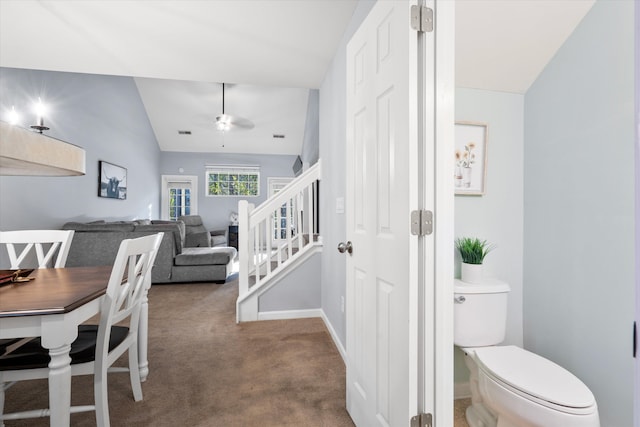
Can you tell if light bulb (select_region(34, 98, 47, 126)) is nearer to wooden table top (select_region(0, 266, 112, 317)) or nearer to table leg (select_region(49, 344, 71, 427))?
wooden table top (select_region(0, 266, 112, 317))

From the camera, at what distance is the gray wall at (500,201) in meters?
1.82

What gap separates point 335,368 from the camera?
2113 millimetres

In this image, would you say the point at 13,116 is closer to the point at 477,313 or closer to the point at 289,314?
the point at 289,314

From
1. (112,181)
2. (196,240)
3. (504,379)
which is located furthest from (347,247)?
(112,181)

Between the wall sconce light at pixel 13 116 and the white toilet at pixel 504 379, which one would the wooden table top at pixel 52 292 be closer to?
the white toilet at pixel 504 379

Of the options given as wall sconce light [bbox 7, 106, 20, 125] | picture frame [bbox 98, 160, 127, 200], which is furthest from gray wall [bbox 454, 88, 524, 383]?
picture frame [bbox 98, 160, 127, 200]

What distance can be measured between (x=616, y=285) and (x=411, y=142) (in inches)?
47.4

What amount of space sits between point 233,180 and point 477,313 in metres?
7.79

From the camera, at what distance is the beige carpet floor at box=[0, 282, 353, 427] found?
1.61 meters

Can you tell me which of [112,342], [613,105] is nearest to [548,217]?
[613,105]

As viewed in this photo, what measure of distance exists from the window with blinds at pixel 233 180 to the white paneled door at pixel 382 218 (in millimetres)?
7220

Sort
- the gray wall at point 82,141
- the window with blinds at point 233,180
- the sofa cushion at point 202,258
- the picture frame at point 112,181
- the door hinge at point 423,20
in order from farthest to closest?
the window with blinds at point 233,180 < the picture frame at point 112,181 < the sofa cushion at point 202,258 < the gray wall at point 82,141 < the door hinge at point 423,20

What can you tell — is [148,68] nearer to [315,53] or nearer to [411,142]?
[315,53]

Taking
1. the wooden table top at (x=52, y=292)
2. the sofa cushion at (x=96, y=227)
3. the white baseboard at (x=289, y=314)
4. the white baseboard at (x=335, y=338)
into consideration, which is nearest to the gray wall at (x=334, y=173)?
the white baseboard at (x=335, y=338)
